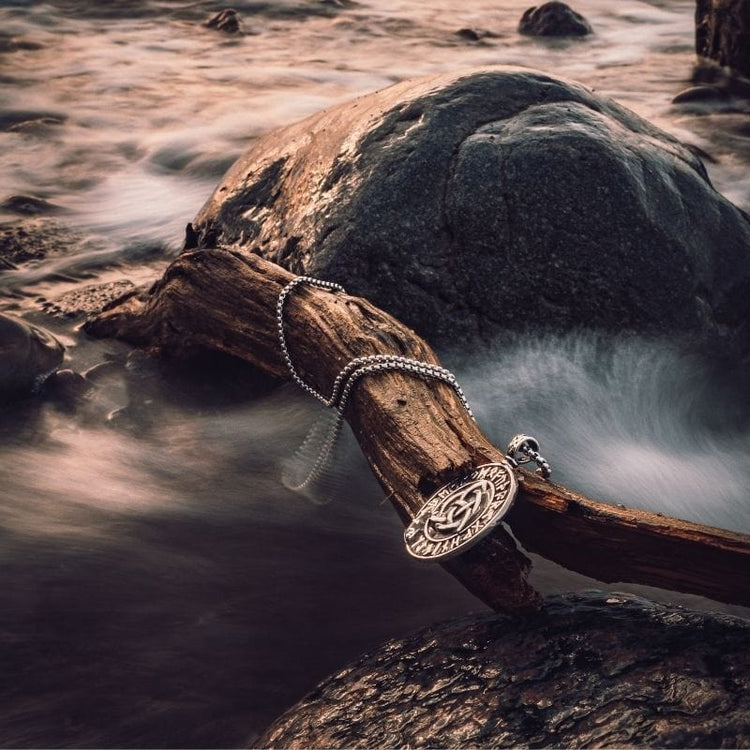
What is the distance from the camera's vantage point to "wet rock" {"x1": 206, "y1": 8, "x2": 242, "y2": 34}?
9.80 meters

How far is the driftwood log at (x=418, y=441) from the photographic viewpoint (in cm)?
216

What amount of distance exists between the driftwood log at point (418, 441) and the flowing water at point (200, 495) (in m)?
0.29

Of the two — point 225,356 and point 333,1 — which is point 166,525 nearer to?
point 225,356

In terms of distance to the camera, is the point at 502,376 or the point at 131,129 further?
the point at 131,129

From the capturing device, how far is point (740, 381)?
4.07 metres

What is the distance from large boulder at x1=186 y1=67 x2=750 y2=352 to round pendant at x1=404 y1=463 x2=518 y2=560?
1347 mm

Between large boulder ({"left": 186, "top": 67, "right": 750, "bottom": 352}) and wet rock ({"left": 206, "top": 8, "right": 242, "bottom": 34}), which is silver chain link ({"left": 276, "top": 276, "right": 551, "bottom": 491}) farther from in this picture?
wet rock ({"left": 206, "top": 8, "right": 242, "bottom": 34})

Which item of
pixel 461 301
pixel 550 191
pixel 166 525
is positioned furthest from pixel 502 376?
pixel 166 525

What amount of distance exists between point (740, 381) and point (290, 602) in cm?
233

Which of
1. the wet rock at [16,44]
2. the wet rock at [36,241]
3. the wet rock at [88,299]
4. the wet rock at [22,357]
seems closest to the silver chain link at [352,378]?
the wet rock at [22,357]

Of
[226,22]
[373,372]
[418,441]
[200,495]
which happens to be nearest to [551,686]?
[418,441]

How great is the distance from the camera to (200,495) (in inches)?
122

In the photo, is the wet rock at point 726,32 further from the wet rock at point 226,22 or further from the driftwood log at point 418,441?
the driftwood log at point 418,441

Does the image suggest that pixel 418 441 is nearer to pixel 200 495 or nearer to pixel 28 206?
pixel 200 495
